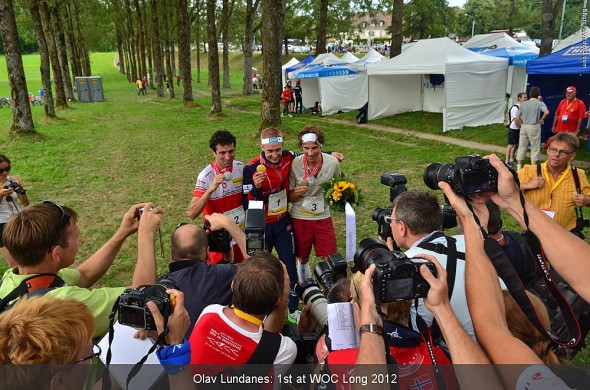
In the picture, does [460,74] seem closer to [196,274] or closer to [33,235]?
[196,274]

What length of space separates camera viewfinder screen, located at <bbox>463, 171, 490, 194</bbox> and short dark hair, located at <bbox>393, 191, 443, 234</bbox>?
0.43 meters

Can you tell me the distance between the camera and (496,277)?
6.07ft

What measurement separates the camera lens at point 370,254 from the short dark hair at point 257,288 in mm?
449

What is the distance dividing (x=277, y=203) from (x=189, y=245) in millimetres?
1653

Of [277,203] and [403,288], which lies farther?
[277,203]

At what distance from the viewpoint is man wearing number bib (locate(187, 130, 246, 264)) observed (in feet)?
13.4

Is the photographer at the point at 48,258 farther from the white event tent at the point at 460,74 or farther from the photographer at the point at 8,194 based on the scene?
the white event tent at the point at 460,74

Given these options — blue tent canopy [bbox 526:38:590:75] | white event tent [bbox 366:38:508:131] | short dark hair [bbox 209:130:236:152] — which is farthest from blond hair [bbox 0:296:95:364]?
white event tent [bbox 366:38:508:131]

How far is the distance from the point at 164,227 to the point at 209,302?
471cm

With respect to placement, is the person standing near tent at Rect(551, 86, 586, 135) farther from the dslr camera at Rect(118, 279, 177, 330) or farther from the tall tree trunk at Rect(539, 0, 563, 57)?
the dslr camera at Rect(118, 279, 177, 330)

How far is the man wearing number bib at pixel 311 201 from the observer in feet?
14.8

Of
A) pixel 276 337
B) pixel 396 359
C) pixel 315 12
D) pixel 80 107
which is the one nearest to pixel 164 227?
pixel 276 337

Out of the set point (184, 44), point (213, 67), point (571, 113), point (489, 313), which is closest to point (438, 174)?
point (489, 313)

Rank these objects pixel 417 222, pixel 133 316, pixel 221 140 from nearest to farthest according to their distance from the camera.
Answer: pixel 133 316 < pixel 417 222 < pixel 221 140
